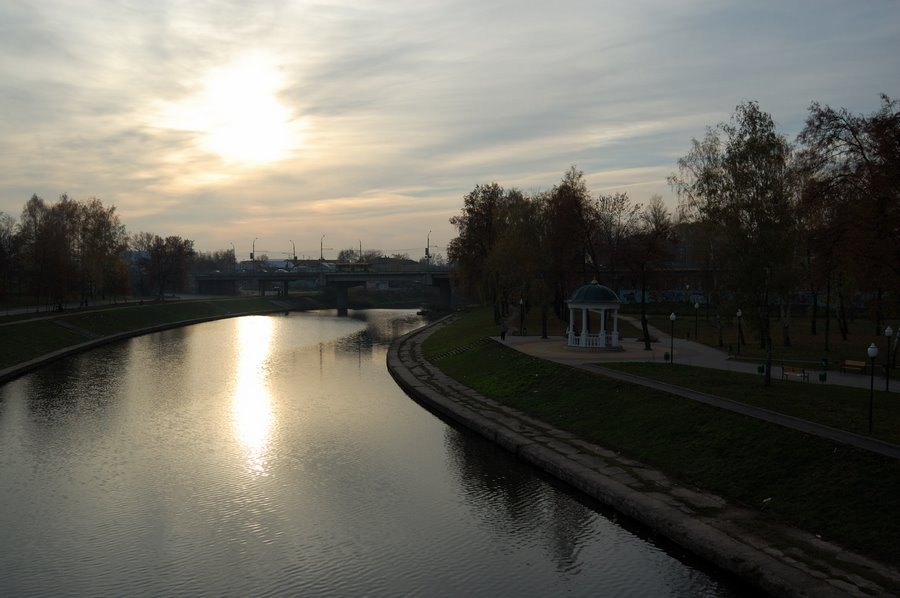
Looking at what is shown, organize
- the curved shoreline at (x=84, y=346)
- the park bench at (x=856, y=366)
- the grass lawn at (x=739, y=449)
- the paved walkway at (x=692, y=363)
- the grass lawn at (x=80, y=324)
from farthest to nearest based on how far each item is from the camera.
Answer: the grass lawn at (x=80, y=324) < the curved shoreline at (x=84, y=346) < the park bench at (x=856, y=366) < the paved walkway at (x=692, y=363) < the grass lawn at (x=739, y=449)

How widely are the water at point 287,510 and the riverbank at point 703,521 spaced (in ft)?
2.12

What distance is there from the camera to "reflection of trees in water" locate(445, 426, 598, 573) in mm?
20141

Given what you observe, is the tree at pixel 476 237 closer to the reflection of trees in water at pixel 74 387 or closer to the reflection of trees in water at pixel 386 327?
the reflection of trees in water at pixel 386 327

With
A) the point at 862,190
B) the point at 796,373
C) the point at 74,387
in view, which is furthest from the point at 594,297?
the point at 74,387

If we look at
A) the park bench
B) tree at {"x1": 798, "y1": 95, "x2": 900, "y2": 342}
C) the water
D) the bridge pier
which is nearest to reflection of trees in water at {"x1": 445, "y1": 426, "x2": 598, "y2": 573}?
the water

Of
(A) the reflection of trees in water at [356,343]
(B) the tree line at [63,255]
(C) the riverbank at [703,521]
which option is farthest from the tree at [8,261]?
(C) the riverbank at [703,521]

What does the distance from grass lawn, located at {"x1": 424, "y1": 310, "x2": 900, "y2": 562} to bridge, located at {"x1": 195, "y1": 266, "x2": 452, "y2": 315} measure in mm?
86446

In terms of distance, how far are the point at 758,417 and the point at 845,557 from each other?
8593 mm

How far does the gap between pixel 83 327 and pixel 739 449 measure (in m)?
73.0

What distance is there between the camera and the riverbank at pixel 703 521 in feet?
50.2

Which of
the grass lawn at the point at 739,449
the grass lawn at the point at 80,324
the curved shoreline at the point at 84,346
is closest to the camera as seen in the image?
the grass lawn at the point at 739,449

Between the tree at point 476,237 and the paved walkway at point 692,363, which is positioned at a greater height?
the tree at point 476,237

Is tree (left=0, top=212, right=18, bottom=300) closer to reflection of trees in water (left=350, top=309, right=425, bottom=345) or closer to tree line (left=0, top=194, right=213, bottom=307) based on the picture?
tree line (left=0, top=194, right=213, bottom=307)

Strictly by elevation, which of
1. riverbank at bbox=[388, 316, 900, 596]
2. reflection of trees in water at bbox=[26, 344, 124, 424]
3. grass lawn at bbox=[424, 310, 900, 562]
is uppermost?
grass lawn at bbox=[424, 310, 900, 562]
